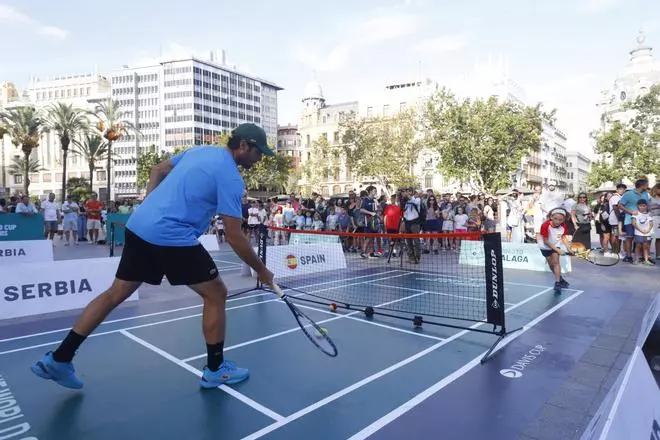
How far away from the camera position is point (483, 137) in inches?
1189

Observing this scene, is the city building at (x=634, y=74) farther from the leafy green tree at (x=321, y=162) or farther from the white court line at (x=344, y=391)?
the white court line at (x=344, y=391)

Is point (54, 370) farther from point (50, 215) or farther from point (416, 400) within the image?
point (50, 215)

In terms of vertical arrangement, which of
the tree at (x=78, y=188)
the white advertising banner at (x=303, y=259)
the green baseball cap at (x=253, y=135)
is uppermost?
the tree at (x=78, y=188)

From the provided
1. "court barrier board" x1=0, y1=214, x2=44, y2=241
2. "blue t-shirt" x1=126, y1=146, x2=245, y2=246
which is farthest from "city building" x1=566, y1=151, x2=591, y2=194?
"blue t-shirt" x1=126, y1=146, x2=245, y2=246

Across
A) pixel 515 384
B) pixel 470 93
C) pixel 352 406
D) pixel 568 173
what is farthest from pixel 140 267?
pixel 568 173

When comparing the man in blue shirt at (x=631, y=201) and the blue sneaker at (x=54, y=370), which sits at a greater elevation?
the man in blue shirt at (x=631, y=201)

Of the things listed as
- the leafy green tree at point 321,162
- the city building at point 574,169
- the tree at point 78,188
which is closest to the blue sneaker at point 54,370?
the leafy green tree at point 321,162

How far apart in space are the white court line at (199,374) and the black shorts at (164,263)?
1014 millimetres

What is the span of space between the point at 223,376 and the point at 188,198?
62.1 inches

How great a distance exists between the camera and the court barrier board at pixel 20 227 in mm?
13836

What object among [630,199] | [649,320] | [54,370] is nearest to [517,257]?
[630,199]

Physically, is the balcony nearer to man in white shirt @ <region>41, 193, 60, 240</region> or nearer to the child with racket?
man in white shirt @ <region>41, 193, 60, 240</region>

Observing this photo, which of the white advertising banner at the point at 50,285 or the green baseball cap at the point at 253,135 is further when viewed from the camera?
the white advertising banner at the point at 50,285

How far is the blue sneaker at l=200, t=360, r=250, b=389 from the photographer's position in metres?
3.96
